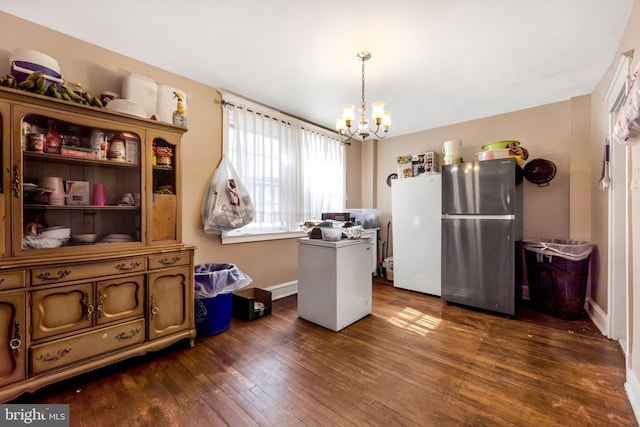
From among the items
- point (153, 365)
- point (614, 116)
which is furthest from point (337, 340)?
point (614, 116)

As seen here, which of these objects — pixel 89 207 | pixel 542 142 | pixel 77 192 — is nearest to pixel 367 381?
pixel 89 207

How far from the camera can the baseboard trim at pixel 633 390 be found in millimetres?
1415

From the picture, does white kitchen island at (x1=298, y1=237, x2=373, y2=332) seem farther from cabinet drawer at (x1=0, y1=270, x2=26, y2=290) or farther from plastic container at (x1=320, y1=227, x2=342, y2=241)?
cabinet drawer at (x1=0, y1=270, x2=26, y2=290)

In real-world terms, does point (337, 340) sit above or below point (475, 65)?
below

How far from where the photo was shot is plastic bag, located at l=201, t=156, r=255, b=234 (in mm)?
2623

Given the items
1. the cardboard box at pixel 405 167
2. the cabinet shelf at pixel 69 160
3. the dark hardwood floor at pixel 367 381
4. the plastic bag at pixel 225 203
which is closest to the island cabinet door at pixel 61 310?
the dark hardwood floor at pixel 367 381

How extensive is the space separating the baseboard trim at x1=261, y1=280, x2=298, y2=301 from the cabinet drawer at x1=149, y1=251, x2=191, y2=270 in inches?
51.8

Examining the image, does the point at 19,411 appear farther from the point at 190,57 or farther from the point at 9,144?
the point at 190,57

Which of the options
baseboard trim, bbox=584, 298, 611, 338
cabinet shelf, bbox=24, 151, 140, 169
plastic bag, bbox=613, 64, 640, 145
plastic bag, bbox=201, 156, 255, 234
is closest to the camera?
plastic bag, bbox=613, 64, 640, 145

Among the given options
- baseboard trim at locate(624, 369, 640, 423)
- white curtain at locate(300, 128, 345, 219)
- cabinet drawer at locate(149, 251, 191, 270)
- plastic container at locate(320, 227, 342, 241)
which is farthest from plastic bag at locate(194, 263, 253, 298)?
baseboard trim at locate(624, 369, 640, 423)

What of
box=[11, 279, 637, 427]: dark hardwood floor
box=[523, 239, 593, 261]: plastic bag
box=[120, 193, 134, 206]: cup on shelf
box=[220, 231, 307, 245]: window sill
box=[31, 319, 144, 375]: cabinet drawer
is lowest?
box=[11, 279, 637, 427]: dark hardwood floor

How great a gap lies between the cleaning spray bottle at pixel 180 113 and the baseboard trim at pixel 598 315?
3.98 meters

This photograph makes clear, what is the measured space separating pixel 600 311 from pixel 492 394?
1843 mm

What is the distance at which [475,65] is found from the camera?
2.35 m
